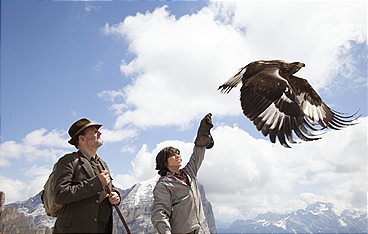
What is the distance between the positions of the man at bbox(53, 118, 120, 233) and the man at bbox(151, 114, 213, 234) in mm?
482

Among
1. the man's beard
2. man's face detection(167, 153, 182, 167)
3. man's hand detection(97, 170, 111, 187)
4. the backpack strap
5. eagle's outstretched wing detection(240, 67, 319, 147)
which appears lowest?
man's hand detection(97, 170, 111, 187)

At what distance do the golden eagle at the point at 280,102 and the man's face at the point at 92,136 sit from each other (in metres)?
2.56

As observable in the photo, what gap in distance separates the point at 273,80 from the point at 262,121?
80 centimetres

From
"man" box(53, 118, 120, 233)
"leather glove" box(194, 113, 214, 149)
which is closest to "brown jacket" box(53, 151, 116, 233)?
"man" box(53, 118, 120, 233)

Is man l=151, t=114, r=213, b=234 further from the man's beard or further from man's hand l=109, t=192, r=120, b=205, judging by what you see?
the man's beard

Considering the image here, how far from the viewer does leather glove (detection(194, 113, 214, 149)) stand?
4.22 m

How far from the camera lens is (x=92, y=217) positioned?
3.28 m

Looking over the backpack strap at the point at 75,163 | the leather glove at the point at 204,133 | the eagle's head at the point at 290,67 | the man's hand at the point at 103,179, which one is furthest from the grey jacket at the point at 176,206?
the eagle's head at the point at 290,67

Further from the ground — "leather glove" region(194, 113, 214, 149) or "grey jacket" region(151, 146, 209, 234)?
"leather glove" region(194, 113, 214, 149)

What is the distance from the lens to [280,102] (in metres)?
6.01

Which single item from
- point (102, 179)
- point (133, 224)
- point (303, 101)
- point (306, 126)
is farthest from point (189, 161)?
point (133, 224)

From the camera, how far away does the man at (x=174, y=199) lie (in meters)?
3.81

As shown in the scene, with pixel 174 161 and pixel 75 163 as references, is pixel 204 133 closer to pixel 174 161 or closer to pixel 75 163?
pixel 174 161

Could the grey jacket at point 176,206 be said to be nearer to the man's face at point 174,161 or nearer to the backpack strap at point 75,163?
the man's face at point 174,161
